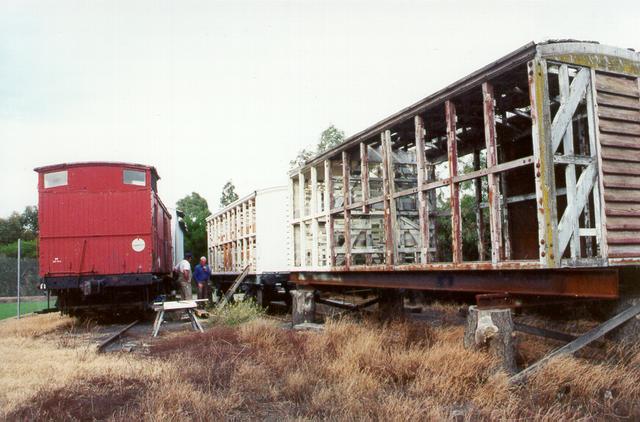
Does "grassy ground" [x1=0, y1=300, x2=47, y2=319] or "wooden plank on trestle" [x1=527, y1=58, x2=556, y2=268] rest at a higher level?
"wooden plank on trestle" [x1=527, y1=58, x2=556, y2=268]

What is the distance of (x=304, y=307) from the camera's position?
11.5m

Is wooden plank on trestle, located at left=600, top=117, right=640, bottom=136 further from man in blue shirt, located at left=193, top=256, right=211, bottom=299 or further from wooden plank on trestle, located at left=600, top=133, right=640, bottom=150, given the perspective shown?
man in blue shirt, located at left=193, top=256, right=211, bottom=299

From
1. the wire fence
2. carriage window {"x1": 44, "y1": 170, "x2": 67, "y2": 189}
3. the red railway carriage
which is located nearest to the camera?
the red railway carriage

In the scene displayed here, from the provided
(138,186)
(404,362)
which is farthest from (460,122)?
(138,186)

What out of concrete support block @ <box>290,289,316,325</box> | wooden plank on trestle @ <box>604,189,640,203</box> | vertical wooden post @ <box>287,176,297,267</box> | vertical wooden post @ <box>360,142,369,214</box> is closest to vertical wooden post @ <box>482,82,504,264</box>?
wooden plank on trestle @ <box>604,189,640,203</box>

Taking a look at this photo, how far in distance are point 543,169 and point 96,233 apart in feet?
34.2

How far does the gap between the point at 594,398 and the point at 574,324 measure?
11.9ft

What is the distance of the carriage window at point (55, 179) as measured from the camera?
12914 mm

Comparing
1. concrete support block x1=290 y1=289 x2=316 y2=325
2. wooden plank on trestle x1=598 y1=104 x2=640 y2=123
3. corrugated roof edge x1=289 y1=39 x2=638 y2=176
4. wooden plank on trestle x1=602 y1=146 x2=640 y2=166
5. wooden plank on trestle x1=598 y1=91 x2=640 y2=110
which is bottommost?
concrete support block x1=290 y1=289 x2=316 y2=325

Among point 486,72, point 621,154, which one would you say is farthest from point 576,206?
point 486,72

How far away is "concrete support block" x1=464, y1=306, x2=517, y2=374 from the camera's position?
572cm

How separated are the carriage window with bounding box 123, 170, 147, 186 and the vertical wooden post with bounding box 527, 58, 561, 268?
10.2m

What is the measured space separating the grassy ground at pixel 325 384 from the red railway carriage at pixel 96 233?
504cm

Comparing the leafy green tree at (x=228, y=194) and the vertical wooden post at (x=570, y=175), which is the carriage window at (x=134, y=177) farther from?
the leafy green tree at (x=228, y=194)
